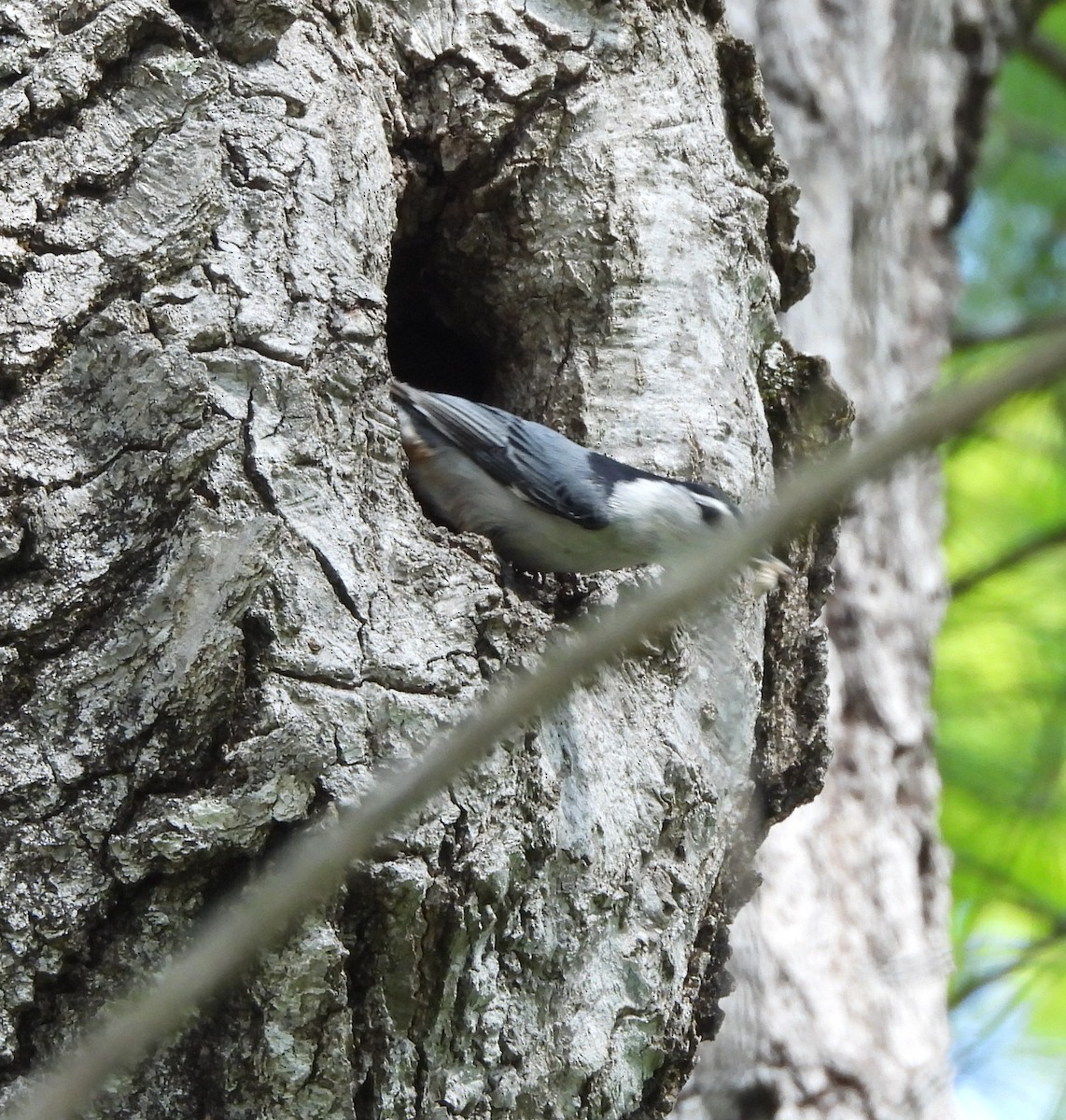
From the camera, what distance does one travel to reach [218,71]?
75.1 inches

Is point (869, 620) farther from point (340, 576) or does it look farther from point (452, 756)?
point (452, 756)

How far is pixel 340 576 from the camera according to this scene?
66.4 inches

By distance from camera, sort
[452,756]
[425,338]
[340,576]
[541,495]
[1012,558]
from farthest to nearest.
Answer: [1012,558], [425,338], [541,495], [340,576], [452,756]

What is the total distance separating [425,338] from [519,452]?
1.88ft

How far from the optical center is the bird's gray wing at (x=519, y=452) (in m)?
2.13

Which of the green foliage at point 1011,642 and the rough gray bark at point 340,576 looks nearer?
the rough gray bark at point 340,576

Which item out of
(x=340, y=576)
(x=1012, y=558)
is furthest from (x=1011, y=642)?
(x=340, y=576)

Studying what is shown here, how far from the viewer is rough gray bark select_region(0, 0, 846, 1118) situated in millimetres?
1534

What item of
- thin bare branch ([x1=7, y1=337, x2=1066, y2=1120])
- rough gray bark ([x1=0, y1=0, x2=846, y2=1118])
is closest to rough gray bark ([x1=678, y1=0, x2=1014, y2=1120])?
rough gray bark ([x1=0, y1=0, x2=846, y2=1118])

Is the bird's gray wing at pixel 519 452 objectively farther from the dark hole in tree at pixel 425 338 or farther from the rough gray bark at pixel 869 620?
the rough gray bark at pixel 869 620

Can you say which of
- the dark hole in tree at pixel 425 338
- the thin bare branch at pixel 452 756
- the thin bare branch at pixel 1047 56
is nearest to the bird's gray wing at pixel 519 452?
the dark hole in tree at pixel 425 338

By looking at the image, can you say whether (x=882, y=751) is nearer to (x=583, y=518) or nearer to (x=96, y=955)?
(x=583, y=518)

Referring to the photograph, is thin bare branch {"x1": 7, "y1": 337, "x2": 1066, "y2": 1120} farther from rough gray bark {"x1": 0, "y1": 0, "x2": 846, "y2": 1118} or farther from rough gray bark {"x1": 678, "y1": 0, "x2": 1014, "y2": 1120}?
rough gray bark {"x1": 678, "y1": 0, "x2": 1014, "y2": 1120}

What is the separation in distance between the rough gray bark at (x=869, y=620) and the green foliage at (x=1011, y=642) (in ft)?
0.54
